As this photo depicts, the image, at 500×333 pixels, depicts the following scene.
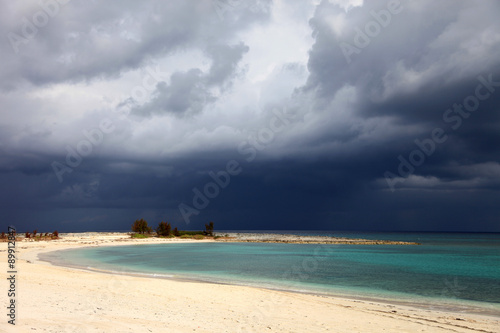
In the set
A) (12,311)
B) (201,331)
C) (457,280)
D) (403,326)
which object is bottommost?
(457,280)

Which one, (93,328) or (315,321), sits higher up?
(93,328)

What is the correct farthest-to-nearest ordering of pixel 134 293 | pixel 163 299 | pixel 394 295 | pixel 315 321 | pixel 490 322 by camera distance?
pixel 394 295
pixel 134 293
pixel 163 299
pixel 490 322
pixel 315 321

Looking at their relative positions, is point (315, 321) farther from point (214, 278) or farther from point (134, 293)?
point (214, 278)

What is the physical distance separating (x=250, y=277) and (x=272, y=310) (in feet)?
52.9

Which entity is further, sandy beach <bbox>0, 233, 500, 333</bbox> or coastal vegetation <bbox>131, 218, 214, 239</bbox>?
coastal vegetation <bbox>131, 218, 214, 239</bbox>

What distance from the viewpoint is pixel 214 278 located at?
32.3 metres

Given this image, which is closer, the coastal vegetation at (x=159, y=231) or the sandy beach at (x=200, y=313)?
the sandy beach at (x=200, y=313)

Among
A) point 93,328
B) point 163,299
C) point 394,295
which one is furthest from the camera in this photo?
point 394,295

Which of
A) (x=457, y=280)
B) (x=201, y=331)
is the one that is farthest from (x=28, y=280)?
(x=457, y=280)

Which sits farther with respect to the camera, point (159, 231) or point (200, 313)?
point (159, 231)

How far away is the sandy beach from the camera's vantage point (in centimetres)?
1293

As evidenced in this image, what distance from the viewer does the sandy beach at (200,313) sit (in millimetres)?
12930

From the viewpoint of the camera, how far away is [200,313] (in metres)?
16.0

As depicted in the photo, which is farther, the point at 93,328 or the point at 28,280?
the point at 28,280
